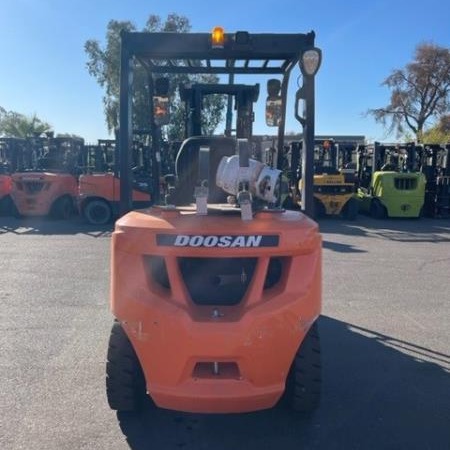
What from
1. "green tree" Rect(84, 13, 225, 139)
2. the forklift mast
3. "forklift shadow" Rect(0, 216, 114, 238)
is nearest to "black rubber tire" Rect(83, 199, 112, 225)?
"forklift shadow" Rect(0, 216, 114, 238)

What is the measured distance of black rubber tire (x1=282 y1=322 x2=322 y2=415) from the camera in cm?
368

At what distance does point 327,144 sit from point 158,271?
50.4 feet

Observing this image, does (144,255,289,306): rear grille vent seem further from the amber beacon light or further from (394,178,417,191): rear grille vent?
(394,178,417,191): rear grille vent

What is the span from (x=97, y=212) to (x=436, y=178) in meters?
11.5

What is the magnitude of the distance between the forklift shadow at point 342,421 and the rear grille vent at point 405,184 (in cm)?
1312

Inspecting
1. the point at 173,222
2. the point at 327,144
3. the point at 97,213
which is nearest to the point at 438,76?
the point at 327,144

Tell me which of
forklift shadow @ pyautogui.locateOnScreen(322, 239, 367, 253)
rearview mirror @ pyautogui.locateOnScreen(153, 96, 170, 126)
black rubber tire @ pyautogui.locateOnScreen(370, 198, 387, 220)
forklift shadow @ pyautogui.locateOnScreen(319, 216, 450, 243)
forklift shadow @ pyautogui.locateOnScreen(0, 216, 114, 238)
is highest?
rearview mirror @ pyautogui.locateOnScreen(153, 96, 170, 126)

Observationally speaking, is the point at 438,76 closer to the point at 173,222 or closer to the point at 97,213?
the point at 97,213

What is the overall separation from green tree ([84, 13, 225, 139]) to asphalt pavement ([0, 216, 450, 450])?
2.53m

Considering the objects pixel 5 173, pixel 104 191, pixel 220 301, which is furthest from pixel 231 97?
pixel 5 173

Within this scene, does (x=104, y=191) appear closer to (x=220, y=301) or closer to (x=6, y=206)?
(x=6, y=206)

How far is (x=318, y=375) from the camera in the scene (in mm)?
3695

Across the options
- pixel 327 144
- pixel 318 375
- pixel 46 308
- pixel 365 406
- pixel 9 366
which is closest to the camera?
pixel 318 375

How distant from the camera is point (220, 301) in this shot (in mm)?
3607
